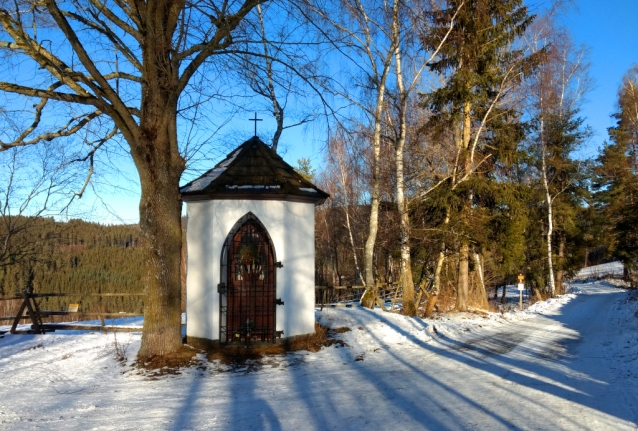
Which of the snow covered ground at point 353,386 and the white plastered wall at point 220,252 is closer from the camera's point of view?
the snow covered ground at point 353,386

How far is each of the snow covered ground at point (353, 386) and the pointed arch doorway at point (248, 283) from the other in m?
1.04

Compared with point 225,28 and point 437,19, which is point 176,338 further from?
point 437,19

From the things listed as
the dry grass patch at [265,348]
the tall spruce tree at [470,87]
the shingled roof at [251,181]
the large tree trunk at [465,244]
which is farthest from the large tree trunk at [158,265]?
the large tree trunk at [465,244]

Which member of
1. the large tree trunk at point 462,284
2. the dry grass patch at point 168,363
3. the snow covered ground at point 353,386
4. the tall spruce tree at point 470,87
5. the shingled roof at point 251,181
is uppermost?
the tall spruce tree at point 470,87

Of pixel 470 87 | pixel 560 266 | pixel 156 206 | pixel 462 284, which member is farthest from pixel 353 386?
pixel 560 266

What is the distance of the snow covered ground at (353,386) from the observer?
5641 millimetres

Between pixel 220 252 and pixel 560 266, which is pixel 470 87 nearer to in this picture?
pixel 220 252

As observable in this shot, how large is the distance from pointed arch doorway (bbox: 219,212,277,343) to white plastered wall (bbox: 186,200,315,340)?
0.48ft

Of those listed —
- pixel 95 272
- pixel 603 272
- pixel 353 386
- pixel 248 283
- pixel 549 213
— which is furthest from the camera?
pixel 603 272

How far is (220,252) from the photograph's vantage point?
10188mm

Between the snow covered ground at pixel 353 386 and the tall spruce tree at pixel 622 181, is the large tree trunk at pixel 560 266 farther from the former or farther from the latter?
the snow covered ground at pixel 353 386

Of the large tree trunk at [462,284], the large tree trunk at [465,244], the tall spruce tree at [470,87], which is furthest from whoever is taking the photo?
the large tree trunk at [462,284]

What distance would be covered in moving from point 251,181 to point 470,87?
1121 cm

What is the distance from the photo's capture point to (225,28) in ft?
27.3
